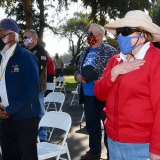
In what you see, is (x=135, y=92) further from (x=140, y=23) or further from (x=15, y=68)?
(x=15, y=68)

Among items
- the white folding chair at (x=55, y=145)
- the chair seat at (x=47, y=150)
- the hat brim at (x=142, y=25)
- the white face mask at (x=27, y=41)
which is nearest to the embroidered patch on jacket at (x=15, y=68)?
the white folding chair at (x=55, y=145)

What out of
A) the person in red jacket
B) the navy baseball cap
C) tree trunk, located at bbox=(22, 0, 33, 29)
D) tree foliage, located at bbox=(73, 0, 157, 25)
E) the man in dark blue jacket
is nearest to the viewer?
the person in red jacket

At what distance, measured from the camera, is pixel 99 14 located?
767 inches

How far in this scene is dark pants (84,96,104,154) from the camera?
5234 mm

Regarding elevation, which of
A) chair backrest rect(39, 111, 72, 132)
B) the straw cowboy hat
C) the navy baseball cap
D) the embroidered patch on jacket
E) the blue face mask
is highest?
the straw cowboy hat

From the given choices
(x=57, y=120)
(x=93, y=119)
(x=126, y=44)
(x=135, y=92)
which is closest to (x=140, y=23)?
(x=126, y=44)

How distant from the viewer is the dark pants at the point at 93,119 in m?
5.23

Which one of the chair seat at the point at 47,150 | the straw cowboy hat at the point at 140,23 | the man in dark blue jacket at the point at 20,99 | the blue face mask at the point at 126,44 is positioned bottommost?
the chair seat at the point at 47,150

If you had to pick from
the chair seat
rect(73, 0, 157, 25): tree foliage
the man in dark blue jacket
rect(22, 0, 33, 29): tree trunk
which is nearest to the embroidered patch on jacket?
the man in dark blue jacket

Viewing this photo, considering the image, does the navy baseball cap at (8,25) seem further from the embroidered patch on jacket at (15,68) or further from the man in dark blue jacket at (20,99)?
the embroidered patch on jacket at (15,68)

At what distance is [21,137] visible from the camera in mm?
3633

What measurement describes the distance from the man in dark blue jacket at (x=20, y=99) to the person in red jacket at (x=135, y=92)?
3.26 feet

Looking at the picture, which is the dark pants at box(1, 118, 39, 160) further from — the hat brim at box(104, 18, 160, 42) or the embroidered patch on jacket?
the hat brim at box(104, 18, 160, 42)

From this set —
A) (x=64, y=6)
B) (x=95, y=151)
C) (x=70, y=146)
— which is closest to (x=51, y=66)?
(x=70, y=146)
